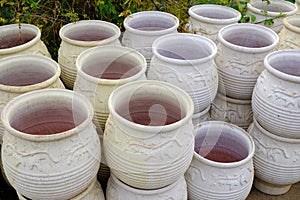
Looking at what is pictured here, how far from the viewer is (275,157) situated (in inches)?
59.2

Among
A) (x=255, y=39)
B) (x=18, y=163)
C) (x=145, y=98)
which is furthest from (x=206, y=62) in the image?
(x=18, y=163)

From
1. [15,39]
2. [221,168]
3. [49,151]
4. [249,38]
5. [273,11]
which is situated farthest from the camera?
[273,11]

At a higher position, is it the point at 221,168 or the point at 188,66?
the point at 188,66

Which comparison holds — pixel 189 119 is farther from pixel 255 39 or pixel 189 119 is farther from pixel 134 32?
pixel 255 39

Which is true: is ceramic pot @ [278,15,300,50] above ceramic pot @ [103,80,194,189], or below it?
above

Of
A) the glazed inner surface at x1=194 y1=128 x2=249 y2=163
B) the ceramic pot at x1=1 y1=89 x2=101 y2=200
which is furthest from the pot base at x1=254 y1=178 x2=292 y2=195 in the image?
the ceramic pot at x1=1 y1=89 x2=101 y2=200

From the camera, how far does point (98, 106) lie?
1.26 m

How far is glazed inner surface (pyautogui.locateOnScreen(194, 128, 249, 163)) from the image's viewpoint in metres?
1.50

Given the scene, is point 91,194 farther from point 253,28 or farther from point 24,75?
point 253,28

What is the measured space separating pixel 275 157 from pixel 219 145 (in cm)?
22

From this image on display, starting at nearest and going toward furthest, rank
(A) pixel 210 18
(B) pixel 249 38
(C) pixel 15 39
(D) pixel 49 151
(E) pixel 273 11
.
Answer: (D) pixel 49 151
(C) pixel 15 39
(B) pixel 249 38
(A) pixel 210 18
(E) pixel 273 11

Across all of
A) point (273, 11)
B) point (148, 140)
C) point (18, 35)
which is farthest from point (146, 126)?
point (273, 11)

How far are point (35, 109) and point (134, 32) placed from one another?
54cm

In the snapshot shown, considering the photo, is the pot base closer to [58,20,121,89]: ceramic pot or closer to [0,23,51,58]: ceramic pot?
[58,20,121,89]: ceramic pot
